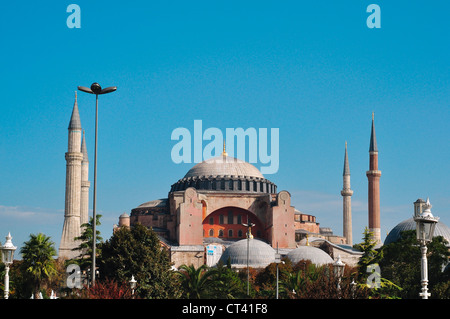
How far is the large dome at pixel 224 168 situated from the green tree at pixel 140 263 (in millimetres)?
36937

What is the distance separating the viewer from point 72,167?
58.2 metres

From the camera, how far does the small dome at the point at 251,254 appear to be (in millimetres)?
58688

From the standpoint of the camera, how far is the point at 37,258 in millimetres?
35969

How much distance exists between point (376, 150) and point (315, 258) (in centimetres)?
1619

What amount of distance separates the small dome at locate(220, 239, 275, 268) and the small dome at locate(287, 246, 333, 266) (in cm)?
173

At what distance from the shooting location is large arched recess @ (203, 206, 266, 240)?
68125 millimetres

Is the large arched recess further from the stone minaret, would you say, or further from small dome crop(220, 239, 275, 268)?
the stone minaret

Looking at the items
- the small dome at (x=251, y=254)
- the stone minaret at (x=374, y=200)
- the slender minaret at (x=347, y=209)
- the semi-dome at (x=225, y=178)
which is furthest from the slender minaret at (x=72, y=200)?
the slender minaret at (x=347, y=209)

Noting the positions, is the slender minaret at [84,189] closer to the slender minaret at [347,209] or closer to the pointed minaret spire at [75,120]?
the pointed minaret spire at [75,120]

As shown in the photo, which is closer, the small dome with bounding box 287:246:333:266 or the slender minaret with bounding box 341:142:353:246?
the small dome with bounding box 287:246:333:266

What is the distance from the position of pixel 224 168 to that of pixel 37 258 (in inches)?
1529

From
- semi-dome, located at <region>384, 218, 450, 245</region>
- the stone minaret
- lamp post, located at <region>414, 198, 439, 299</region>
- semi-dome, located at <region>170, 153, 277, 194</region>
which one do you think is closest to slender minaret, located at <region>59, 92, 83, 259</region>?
semi-dome, located at <region>170, 153, 277, 194</region>

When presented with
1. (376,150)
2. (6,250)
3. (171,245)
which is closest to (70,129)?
(171,245)
